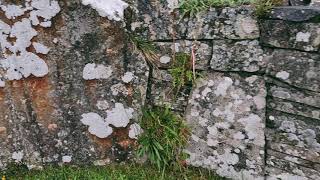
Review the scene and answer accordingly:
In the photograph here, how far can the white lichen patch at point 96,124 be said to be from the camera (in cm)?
356

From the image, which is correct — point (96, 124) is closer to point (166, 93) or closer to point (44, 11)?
point (166, 93)

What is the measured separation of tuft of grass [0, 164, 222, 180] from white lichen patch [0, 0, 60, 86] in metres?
0.89

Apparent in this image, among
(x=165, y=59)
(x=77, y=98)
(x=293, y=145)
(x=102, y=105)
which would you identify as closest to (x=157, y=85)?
(x=165, y=59)

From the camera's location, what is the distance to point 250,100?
130 inches

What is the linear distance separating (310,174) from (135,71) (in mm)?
1697

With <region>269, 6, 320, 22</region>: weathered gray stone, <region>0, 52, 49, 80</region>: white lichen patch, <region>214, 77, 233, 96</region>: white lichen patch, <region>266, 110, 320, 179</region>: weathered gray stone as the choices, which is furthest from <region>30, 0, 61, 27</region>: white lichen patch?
<region>266, 110, 320, 179</region>: weathered gray stone

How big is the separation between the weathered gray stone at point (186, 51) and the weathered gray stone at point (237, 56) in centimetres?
6

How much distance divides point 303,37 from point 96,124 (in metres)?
1.90

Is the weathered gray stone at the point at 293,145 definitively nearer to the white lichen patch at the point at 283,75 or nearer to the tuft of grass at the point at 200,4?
the white lichen patch at the point at 283,75

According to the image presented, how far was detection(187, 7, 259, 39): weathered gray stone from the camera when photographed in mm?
3195

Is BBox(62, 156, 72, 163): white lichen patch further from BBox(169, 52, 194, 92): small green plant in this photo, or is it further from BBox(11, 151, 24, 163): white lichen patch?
BBox(169, 52, 194, 92): small green plant

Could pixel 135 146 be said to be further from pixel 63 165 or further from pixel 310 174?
pixel 310 174

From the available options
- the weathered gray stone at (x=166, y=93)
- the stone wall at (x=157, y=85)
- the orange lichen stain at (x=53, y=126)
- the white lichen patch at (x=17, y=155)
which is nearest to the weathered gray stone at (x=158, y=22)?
the stone wall at (x=157, y=85)

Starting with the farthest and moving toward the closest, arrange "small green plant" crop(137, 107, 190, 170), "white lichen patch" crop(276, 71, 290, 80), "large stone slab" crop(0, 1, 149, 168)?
"small green plant" crop(137, 107, 190, 170) → "large stone slab" crop(0, 1, 149, 168) → "white lichen patch" crop(276, 71, 290, 80)
